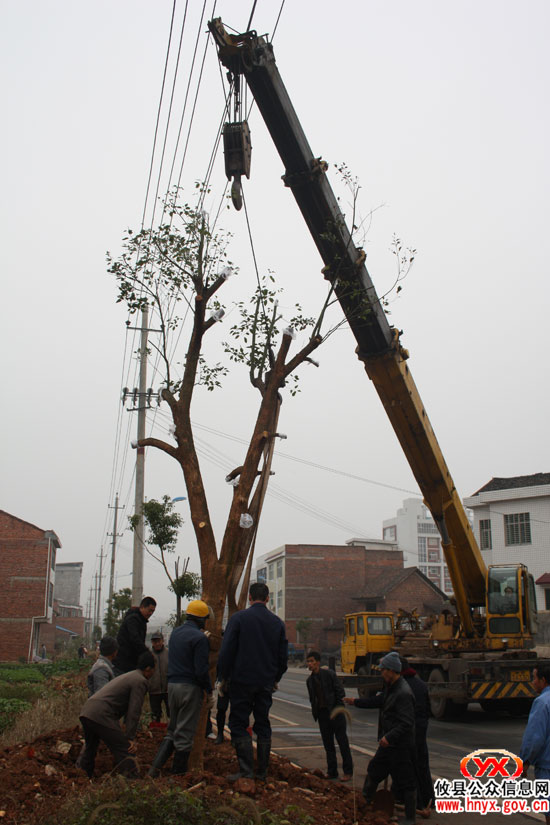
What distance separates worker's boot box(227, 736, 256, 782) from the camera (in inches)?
260

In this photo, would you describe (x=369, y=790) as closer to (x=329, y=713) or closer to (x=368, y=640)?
(x=329, y=713)

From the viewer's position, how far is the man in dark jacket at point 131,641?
8547 millimetres

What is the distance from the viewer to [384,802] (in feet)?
22.8

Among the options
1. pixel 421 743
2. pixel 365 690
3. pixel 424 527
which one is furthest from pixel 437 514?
pixel 424 527

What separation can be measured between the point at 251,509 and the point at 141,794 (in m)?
3.97

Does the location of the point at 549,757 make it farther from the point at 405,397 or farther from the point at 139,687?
the point at 405,397

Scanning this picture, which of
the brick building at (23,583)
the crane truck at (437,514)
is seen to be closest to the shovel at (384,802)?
the crane truck at (437,514)

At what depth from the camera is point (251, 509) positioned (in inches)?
343

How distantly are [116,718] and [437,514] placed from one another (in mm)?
9785

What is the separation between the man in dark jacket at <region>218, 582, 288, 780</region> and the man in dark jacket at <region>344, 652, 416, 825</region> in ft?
3.43

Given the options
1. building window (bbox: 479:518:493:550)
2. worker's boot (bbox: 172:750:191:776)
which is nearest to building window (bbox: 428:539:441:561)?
building window (bbox: 479:518:493:550)

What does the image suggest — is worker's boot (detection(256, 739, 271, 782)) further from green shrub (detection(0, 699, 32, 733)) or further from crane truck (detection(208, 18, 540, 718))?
crane truck (detection(208, 18, 540, 718))

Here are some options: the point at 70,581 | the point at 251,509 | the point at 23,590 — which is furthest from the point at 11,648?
the point at 70,581

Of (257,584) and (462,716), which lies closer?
(257,584)
